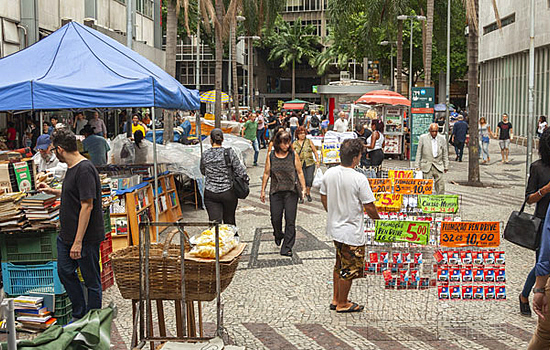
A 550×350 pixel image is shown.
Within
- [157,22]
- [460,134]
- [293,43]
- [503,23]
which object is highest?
[293,43]

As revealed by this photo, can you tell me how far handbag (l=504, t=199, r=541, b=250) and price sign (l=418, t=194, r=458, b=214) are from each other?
1233 millimetres

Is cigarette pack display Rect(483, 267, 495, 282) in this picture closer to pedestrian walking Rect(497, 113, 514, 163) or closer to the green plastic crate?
the green plastic crate

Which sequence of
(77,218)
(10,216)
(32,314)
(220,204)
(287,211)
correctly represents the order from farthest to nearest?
(287,211), (220,204), (10,216), (32,314), (77,218)

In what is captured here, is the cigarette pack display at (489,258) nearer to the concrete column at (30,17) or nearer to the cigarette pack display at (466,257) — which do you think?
the cigarette pack display at (466,257)

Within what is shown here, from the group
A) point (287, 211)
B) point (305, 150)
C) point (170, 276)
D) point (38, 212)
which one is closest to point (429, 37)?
point (305, 150)

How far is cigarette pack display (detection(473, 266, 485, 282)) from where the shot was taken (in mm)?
6273

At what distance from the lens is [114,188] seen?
30.4 ft

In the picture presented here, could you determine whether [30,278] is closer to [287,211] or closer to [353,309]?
[353,309]

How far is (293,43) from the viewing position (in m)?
92.9

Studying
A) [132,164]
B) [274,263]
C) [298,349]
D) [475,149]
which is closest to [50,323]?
[298,349]

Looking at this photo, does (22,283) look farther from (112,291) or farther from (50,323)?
(112,291)

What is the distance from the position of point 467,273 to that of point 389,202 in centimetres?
180

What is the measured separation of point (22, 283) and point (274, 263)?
348 cm

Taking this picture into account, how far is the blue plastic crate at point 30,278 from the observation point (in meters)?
6.68
